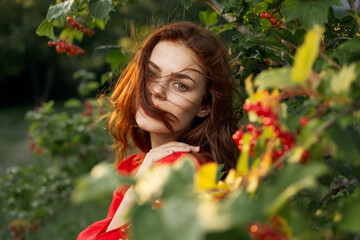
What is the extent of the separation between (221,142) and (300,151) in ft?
4.49

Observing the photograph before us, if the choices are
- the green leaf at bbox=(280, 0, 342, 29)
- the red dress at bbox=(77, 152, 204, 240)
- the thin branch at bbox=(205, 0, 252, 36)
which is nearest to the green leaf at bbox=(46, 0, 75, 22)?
the thin branch at bbox=(205, 0, 252, 36)

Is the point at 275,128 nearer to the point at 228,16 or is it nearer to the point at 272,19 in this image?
the point at 272,19

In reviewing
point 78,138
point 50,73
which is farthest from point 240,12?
point 50,73

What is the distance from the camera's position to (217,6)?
2.09 m

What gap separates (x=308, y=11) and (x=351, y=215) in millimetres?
762

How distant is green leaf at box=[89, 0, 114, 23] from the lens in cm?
181

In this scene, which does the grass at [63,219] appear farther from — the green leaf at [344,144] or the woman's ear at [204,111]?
the green leaf at [344,144]

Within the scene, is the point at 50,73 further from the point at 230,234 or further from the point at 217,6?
the point at 230,234

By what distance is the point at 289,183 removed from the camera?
55 cm

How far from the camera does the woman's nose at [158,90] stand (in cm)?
179

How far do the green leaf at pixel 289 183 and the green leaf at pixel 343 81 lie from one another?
13cm

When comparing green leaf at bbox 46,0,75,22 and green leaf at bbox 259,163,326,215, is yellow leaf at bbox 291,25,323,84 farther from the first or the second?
green leaf at bbox 46,0,75,22

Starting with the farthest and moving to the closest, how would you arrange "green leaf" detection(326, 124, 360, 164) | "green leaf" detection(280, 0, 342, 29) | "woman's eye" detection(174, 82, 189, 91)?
"woman's eye" detection(174, 82, 189, 91) → "green leaf" detection(280, 0, 342, 29) → "green leaf" detection(326, 124, 360, 164)

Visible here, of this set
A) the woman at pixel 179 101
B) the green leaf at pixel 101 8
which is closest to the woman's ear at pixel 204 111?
the woman at pixel 179 101
